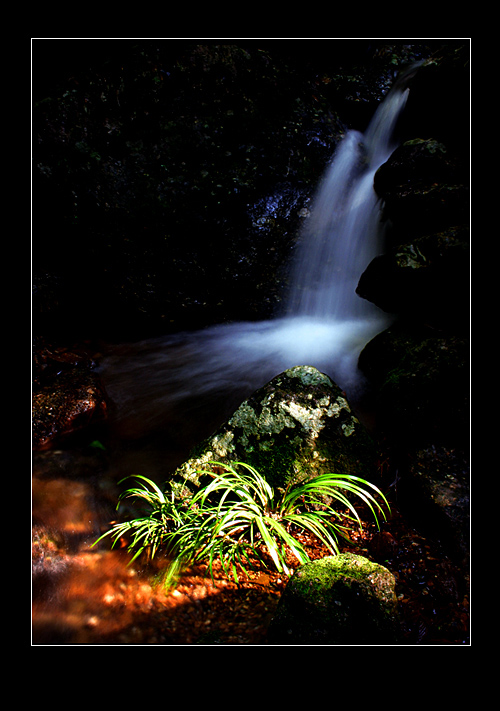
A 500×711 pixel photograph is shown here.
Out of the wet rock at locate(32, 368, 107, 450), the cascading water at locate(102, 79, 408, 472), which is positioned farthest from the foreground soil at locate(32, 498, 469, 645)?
the cascading water at locate(102, 79, 408, 472)

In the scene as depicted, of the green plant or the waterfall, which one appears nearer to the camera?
the green plant

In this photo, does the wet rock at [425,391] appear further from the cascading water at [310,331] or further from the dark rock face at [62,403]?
the dark rock face at [62,403]

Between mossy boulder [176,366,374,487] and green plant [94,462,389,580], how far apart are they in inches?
5.2

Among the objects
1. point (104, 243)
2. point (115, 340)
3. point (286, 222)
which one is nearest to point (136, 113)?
point (104, 243)

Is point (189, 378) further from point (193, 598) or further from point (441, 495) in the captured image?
point (441, 495)

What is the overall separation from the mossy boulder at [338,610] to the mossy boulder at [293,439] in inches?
32.0

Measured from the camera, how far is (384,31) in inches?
68.7

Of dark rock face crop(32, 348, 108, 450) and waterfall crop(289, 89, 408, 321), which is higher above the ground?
waterfall crop(289, 89, 408, 321)

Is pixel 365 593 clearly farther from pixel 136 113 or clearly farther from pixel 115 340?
pixel 136 113

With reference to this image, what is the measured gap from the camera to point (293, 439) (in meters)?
2.42

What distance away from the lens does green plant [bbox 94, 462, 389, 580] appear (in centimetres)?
180

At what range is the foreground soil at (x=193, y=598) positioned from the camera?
1.50 m

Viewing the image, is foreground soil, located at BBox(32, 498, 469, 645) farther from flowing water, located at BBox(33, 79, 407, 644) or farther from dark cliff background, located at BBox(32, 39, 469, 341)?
dark cliff background, located at BBox(32, 39, 469, 341)

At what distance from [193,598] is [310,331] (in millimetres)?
4516
